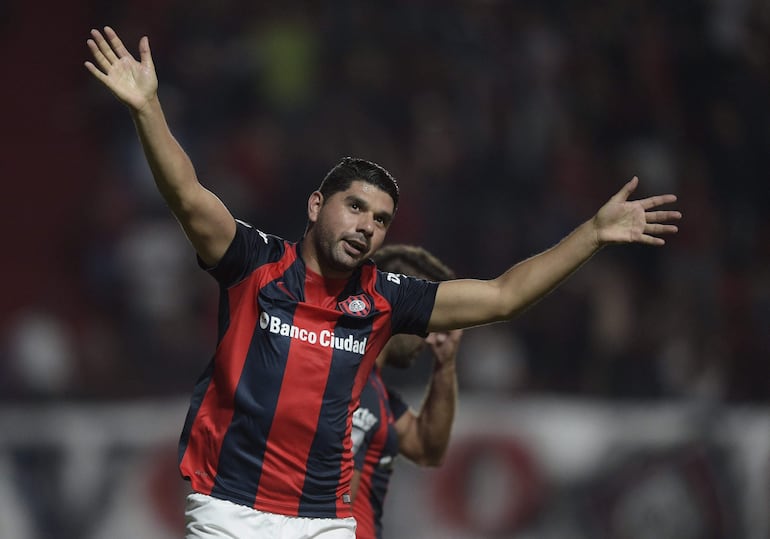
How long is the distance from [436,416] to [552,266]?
1.36 meters

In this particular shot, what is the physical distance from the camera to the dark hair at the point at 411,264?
479 cm

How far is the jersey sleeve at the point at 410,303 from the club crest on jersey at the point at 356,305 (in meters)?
0.09

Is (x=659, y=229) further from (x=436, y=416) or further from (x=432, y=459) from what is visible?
(x=432, y=459)

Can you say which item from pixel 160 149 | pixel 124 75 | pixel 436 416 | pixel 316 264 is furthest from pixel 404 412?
pixel 124 75

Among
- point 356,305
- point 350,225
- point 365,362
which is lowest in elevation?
point 365,362

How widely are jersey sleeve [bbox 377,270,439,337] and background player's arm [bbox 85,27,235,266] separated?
0.64 metres

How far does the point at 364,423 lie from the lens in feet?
14.1

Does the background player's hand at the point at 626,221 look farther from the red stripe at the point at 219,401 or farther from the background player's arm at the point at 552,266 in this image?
the red stripe at the point at 219,401

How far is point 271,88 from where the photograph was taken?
30.9 ft

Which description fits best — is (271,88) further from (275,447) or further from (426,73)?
(275,447)

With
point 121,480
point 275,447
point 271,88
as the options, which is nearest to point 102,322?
point 121,480

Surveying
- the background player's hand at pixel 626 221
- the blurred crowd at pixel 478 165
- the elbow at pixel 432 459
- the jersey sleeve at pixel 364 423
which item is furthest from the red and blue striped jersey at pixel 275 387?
the blurred crowd at pixel 478 165

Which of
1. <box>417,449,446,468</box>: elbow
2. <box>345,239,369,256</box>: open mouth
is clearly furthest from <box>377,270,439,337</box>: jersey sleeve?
<box>417,449,446,468</box>: elbow

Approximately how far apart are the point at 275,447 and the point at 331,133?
224 inches
